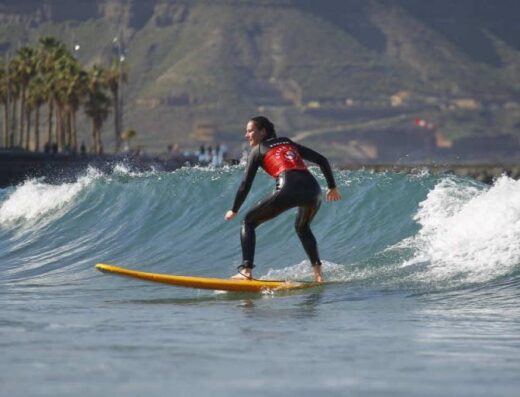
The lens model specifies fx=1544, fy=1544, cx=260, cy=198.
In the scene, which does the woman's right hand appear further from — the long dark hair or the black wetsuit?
the long dark hair

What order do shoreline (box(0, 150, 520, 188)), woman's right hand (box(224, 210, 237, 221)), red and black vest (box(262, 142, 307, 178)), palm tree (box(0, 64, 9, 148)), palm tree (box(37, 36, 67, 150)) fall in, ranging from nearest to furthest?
1. woman's right hand (box(224, 210, 237, 221))
2. red and black vest (box(262, 142, 307, 178))
3. shoreline (box(0, 150, 520, 188))
4. palm tree (box(37, 36, 67, 150))
5. palm tree (box(0, 64, 9, 148))

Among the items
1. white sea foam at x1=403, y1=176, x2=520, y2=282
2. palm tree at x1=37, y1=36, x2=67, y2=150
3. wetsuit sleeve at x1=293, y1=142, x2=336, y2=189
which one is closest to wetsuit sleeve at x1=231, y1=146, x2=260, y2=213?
wetsuit sleeve at x1=293, y1=142, x2=336, y2=189

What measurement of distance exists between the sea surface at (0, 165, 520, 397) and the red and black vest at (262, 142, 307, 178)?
1170mm

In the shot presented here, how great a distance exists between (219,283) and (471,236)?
416 centimetres

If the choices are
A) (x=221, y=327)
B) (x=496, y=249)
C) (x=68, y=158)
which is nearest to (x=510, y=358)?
(x=221, y=327)

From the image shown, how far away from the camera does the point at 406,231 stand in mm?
20359

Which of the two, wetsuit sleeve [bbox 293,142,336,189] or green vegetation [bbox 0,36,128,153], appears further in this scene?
green vegetation [bbox 0,36,128,153]

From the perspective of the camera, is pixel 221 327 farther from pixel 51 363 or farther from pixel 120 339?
pixel 51 363

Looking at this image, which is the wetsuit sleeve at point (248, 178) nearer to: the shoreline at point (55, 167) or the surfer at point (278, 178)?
the surfer at point (278, 178)

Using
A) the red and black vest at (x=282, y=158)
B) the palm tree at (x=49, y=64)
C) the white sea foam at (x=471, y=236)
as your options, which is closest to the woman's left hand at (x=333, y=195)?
the red and black vest at (x=282, y=158)

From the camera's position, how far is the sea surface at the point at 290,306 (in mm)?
9227

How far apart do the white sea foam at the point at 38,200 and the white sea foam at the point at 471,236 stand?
1437 centimetres

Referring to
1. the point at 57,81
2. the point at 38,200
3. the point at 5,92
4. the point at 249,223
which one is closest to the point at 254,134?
the point at 249,223

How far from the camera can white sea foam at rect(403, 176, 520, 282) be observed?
16109mm
